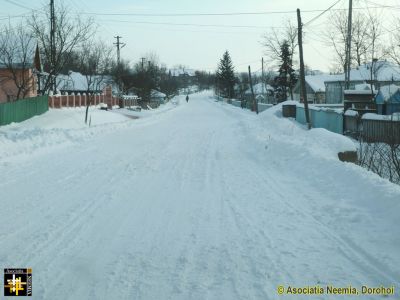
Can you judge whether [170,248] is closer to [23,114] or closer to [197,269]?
[197,269]

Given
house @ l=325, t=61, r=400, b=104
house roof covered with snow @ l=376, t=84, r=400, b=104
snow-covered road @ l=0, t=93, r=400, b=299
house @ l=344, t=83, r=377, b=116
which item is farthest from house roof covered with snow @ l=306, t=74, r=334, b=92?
snow-covered road @ l=0, t=93, r=400, b=299

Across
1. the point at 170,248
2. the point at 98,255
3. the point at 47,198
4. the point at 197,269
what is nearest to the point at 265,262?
the point at 197,269

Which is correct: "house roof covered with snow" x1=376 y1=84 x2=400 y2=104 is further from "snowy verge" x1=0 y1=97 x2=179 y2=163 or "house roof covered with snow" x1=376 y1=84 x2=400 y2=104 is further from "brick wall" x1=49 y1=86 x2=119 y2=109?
"brick wall" x1=49 y1=86 x2=119 y2=109

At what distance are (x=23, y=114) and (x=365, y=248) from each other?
25.5m

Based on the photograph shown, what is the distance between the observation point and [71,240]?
656cm

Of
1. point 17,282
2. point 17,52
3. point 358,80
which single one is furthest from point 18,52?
point 358,80

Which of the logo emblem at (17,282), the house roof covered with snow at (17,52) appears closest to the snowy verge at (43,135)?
the house roof covered with snow at (17,52)

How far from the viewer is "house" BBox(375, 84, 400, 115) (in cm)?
2933

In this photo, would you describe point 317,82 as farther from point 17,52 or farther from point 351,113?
point 17,52

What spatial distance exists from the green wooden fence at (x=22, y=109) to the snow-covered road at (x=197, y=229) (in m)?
12.5

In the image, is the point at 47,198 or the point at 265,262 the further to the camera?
the point at 47,198

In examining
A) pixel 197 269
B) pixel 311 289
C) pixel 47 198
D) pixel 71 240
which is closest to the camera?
pixel 311 289

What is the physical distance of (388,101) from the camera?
29.4 meters

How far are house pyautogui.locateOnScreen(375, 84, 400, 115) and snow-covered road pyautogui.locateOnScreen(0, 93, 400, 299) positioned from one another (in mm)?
18324
